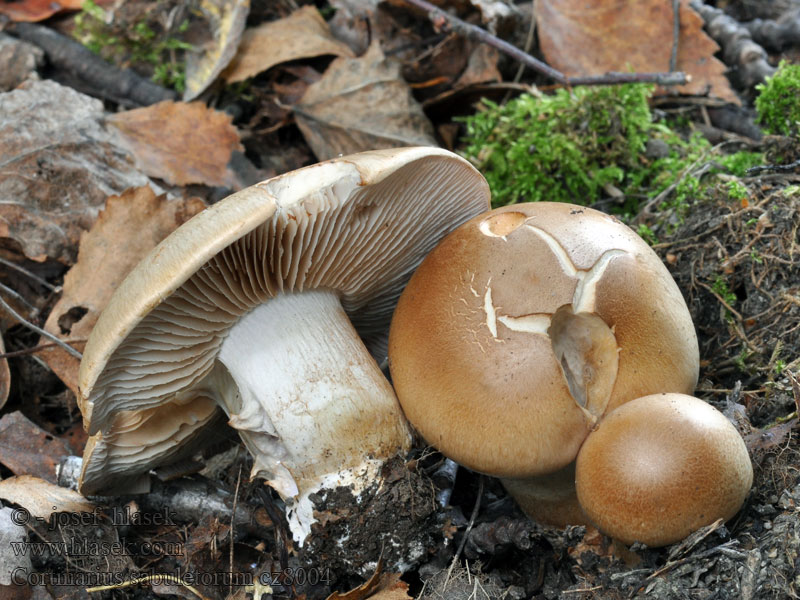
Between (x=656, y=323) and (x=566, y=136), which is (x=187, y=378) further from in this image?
(x=566, y=136)

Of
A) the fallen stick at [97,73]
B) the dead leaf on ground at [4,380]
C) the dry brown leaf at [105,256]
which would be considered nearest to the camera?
the dead leaf on ground at [4,380]

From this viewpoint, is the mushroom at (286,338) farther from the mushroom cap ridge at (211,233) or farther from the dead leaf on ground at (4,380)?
the dead leaf on ground at (4,380)

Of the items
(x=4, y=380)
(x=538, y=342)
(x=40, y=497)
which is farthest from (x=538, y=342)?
(x=4, y=380)

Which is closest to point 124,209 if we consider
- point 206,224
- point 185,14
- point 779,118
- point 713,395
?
point 206,224

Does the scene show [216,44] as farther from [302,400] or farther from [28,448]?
[302,400]

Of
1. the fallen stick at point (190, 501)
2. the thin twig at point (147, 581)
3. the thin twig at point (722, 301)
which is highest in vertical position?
the thin twig at point (722, 301)

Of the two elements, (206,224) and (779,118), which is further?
(779,118)

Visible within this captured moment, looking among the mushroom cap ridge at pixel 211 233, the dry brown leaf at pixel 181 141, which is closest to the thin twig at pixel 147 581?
the mushroom cap ridge at pixel 211 233
